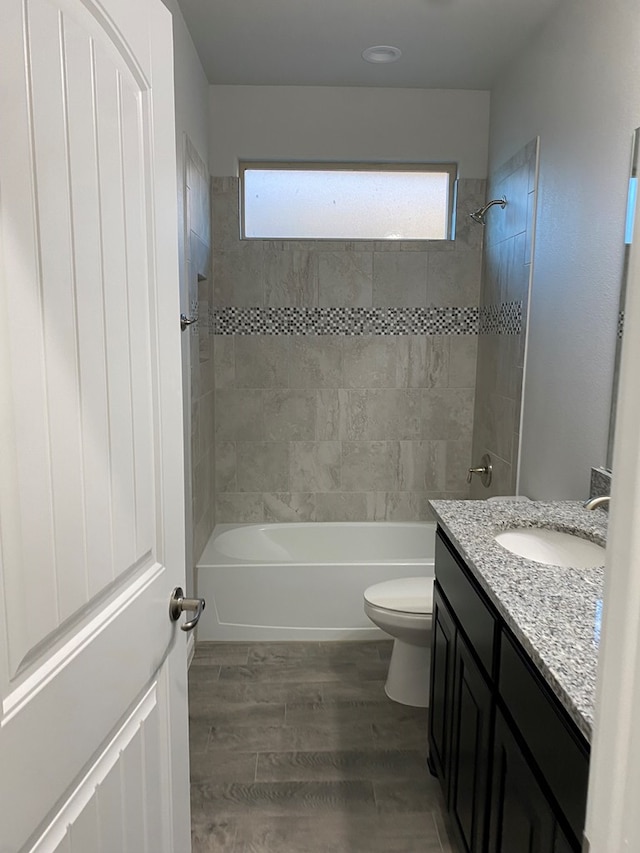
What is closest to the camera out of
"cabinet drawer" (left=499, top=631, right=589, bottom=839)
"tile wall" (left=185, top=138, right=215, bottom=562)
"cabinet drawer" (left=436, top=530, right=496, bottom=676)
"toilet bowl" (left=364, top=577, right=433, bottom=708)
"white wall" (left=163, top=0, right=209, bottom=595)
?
"cabinet drawer" (left=499, top=631, right=589, bottom=839)

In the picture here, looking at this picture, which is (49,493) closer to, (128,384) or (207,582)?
(128,384)

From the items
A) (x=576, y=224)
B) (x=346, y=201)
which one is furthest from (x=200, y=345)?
(x=576, y=224)

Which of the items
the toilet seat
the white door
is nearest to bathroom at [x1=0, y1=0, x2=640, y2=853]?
the white door

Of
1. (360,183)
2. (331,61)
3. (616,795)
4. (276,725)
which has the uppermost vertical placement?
(331,61)

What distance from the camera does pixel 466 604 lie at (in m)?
1.64

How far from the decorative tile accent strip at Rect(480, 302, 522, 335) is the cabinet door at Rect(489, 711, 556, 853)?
199 centimetres

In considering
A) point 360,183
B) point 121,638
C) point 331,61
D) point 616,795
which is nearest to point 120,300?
point 121,638

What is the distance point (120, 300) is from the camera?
97cm

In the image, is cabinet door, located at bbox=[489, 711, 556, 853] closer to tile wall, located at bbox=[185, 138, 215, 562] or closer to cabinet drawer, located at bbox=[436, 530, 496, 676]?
cabinet drawer, located at bbox=[436, 530, 496, 676]

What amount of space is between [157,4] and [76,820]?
1296mm

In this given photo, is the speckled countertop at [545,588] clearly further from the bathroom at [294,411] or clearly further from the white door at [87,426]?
the white door at [87,426]

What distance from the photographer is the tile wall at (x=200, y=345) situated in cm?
287

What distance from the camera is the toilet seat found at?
2.50m

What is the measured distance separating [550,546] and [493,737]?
0.64 m
